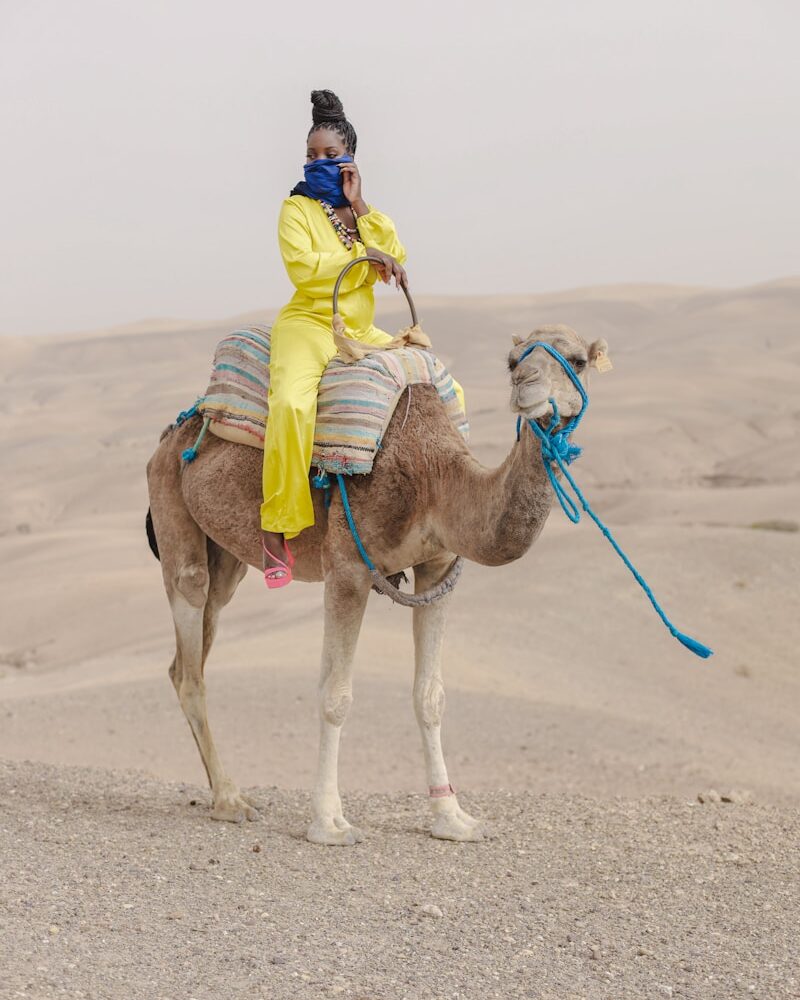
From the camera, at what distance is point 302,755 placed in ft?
34.3

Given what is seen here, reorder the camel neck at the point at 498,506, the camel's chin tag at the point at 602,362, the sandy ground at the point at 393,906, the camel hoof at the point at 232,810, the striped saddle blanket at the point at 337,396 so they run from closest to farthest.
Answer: the sandy ground at the point at 393,906 → the camel's chin tag at the point at 602,362 → the camel neck at the point at 498,506 → the striped saddle blanket at the point at 337,396 → the camel hoof at the point at 232,810

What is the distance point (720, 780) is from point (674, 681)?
3.09 m

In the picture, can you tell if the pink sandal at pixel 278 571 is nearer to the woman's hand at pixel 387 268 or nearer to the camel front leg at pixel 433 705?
the camel front leg at pixel 433 705

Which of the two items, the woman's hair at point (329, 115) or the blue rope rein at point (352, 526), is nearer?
the blue rope rein at point (352, 526)

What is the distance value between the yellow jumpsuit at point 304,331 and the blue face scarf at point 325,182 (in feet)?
0.16

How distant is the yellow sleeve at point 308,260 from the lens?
20.4 ft

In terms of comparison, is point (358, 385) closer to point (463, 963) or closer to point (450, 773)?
point (463, 963)

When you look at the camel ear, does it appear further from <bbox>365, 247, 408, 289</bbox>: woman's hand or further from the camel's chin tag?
<bbox>365, 247, 408, 289</bbox>: woman's hand

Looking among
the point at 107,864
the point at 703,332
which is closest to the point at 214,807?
the point at 107,864

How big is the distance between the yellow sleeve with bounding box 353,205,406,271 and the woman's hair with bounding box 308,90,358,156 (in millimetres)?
367

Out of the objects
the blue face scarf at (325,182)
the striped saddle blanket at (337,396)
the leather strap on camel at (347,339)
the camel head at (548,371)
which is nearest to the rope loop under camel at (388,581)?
the striped saddle blanket at (337,396)

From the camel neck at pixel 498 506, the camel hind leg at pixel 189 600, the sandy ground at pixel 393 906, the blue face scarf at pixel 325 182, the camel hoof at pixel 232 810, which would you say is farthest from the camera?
the camel hind leg at pixel 189 600

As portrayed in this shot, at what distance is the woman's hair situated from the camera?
6.42 meters

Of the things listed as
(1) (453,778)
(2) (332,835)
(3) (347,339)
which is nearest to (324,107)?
(3) (347,339)
